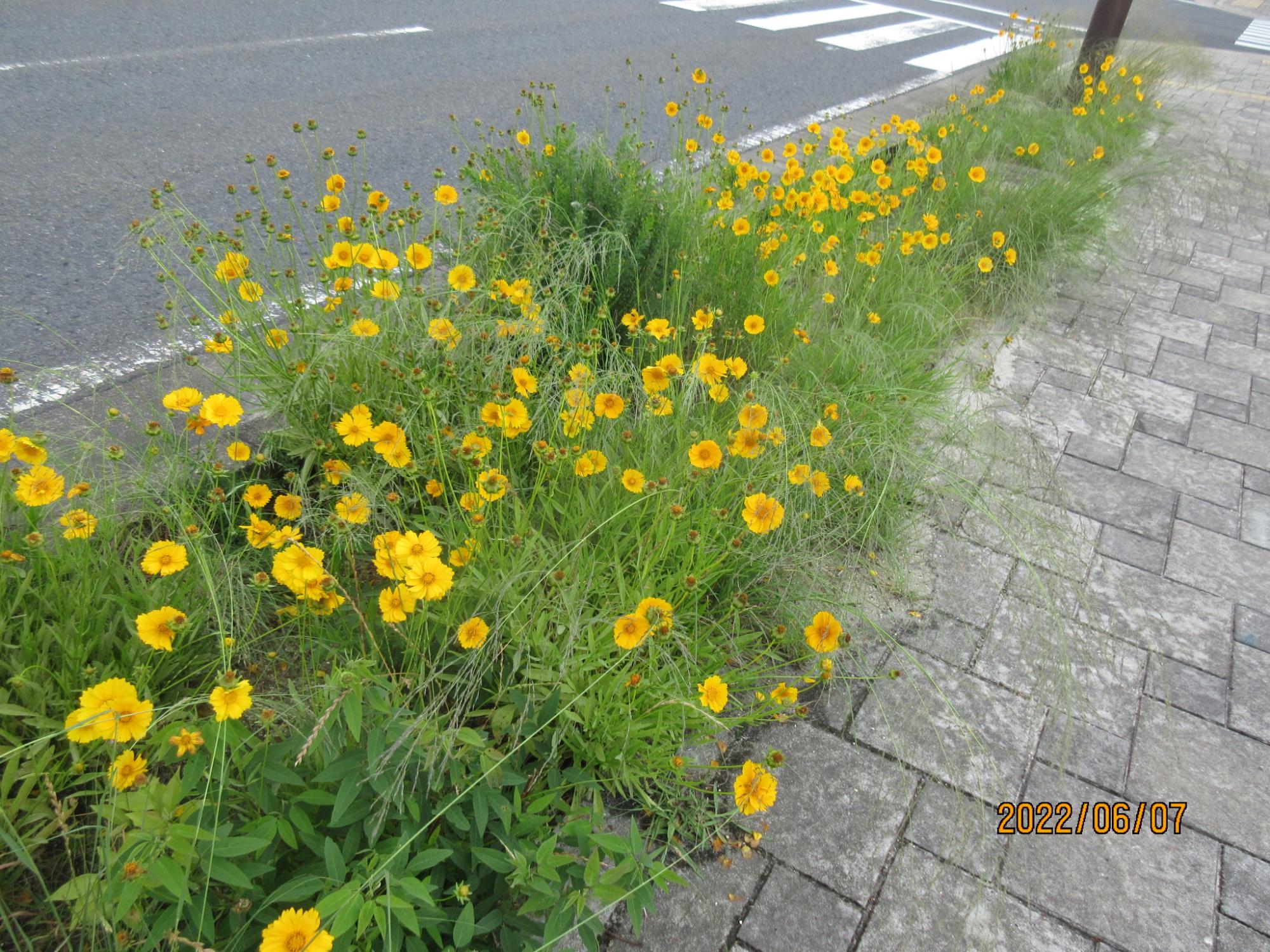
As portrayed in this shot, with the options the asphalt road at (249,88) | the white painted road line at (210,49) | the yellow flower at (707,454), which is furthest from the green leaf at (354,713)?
the white painted road line at (210,49)

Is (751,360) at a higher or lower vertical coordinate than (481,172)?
lower

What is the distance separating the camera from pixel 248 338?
7.91ft

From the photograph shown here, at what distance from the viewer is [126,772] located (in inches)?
49.8

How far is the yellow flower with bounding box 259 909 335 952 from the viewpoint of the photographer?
114cm

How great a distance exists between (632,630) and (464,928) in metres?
0.52

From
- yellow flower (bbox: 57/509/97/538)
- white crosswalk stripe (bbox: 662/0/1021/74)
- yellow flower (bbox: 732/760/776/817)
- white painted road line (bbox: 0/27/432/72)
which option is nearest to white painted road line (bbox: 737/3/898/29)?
white crosswalk stripe (bbox: 662/0/1021/74)

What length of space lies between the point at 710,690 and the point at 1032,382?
101 inches

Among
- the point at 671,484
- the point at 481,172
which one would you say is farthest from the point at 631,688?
the point at 481,172

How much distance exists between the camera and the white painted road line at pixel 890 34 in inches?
347

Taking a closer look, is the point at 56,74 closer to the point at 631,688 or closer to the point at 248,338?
the point at 248,338

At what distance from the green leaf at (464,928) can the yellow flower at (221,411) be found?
1061 millimetres

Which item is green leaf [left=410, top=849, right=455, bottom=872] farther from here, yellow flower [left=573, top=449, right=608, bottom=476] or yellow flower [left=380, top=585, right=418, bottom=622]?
yellow flower [left=573, top=449, right=608, bottom=476]

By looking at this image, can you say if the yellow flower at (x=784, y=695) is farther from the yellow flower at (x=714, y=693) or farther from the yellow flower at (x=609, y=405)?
the yellow flower at (x=609, y=405)

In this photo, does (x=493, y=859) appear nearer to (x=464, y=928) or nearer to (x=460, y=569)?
(x=464, y=928)
